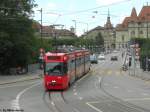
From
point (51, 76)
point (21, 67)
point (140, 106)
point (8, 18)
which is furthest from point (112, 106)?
point (21, 67)

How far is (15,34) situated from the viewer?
6750 cm

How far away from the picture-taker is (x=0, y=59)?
6881cm

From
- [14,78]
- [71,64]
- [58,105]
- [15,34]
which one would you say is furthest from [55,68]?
[15,34]

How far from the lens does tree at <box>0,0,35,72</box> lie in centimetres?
6519

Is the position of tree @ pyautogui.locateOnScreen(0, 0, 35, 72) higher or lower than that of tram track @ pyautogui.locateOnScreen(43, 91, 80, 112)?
higher

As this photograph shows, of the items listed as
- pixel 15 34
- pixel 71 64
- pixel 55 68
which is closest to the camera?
pixel 55 68

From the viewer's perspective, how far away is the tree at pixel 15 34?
6519cm

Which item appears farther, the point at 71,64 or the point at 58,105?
the point at 71,64

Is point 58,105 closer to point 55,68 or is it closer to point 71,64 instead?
point 55,68

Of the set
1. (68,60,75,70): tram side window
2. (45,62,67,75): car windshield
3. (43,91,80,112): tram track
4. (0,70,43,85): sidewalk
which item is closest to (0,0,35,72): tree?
(0,70,43,85): sidewalk

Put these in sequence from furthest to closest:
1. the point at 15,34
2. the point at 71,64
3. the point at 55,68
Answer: the point at 15,34, the point at 71,64, the point at 55,68

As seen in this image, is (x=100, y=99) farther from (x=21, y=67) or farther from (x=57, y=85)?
(x=21, y=67)

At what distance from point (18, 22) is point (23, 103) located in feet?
126

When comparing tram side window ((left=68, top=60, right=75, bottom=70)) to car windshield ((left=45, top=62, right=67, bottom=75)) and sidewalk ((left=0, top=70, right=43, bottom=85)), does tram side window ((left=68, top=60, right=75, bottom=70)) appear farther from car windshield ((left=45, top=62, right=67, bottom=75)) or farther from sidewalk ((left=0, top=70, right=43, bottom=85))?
sidewalk ((left=0, top=70, right=43, bottom=85))
